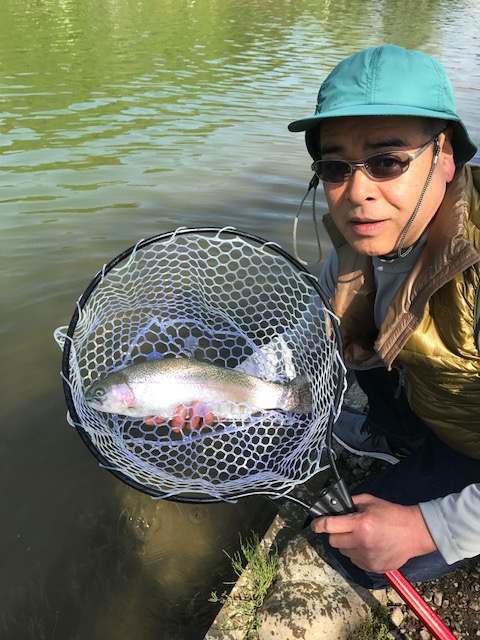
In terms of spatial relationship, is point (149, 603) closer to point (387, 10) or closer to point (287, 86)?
point (287, 86)

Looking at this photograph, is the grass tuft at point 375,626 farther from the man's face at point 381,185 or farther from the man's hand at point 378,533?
the man's face at point 381,185

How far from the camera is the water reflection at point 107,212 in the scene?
2.76 metres

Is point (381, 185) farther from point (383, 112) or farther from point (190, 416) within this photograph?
point (190, 416)

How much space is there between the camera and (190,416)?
3.01 metres

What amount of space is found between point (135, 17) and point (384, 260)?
3231 centimetres

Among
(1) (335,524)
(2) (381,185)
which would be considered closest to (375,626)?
(1) (335,524)

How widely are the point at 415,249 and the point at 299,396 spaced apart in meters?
0.99

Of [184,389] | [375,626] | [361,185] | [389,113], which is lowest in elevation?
[375,626]

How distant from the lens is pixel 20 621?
2.55 metres

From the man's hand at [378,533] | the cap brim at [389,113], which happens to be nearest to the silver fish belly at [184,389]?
the man's hand at [378,533]

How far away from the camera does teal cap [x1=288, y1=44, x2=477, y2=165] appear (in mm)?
1815

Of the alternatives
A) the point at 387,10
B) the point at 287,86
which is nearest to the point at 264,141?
the point at 287,86

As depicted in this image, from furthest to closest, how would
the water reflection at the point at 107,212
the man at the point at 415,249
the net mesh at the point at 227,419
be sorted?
the water reflection at the point at 107,212 < the net mesh at the point at 227,419 < the man at the point at 415,249

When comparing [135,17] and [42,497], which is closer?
[42,497]
